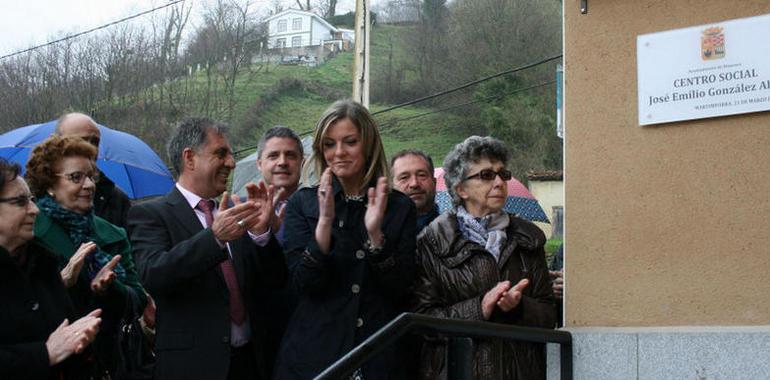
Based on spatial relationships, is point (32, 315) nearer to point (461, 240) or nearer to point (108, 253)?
point (108, 253)

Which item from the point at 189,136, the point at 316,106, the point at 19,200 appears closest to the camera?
the point at 19,200

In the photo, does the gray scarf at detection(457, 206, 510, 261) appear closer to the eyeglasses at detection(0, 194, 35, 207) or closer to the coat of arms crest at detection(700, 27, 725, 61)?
the coat of arms crest at detection(700, 27, 725, 61)

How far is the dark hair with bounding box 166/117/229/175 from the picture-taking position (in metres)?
4.27

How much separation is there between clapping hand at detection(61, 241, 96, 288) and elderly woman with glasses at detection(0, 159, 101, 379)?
0.28 meters

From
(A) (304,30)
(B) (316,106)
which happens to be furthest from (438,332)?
(A) (304,30)

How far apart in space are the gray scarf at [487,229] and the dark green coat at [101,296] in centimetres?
148

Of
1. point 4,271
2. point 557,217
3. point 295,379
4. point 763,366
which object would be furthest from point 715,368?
point 557,217

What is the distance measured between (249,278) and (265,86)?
56579mm

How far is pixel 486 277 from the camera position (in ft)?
12.6

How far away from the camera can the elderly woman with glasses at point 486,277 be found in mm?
3717

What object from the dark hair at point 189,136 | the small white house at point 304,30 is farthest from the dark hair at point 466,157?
the small white house at point 304,30

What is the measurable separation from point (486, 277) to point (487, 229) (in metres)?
0.24

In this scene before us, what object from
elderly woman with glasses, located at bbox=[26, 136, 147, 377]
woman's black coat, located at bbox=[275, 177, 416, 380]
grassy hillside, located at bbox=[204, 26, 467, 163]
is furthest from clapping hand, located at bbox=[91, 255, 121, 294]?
grassy hillside, located at bbox=[204, 26, 467, 163]

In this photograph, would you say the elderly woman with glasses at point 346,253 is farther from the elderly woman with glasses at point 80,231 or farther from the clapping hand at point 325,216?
the elderly woman with glasses at point 80,231
